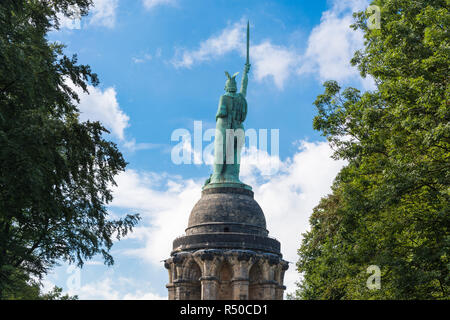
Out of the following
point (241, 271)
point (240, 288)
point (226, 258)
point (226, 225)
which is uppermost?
point (226, 225)

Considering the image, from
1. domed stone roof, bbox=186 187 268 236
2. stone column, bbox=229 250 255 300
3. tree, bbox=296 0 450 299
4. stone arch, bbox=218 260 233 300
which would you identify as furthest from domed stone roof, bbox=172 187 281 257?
tree, bbox=296 0 450 299

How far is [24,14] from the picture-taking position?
12.9m

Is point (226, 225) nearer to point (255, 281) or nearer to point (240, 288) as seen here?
point (255, 281)

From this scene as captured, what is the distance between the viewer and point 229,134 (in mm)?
36250

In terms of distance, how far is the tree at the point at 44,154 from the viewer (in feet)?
34.6

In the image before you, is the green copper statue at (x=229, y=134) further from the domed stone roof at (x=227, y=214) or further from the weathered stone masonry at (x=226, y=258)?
the weathered stone masonry at (x=226, y=258)

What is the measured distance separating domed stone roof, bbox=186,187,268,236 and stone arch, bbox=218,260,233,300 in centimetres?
216

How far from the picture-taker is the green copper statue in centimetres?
3569

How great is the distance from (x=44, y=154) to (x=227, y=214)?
22.6 m

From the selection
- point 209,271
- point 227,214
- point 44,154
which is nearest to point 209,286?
point 209,271

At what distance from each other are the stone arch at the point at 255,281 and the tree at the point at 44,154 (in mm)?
17469

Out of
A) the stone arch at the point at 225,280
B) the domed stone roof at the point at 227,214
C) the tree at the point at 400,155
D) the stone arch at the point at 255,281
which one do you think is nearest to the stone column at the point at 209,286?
the stone arch at the point at 225,280
